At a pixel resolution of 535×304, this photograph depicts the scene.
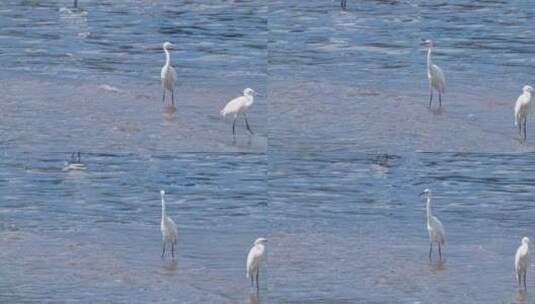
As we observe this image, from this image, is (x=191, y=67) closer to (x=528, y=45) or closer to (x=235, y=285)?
(x=235, y=285)

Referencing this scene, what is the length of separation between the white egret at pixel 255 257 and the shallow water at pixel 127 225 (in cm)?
14

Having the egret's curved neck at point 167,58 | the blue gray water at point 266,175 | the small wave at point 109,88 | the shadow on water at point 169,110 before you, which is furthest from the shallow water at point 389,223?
the small wave at point 109,88

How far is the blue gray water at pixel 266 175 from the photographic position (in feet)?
25.4

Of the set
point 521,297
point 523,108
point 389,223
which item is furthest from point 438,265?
point 523,108

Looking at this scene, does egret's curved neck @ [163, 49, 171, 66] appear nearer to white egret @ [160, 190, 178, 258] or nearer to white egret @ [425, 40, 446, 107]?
white egret @ [160, 190, 178, 258]

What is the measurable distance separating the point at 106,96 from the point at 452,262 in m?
1.90

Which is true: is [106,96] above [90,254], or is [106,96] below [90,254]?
above

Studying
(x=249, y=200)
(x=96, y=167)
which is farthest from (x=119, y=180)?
(x=249, y=200)

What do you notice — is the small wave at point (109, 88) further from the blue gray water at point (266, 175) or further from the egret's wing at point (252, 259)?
the egret's wing at point (252, 259)

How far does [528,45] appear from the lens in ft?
27.6

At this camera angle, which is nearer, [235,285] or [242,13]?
[235,285]

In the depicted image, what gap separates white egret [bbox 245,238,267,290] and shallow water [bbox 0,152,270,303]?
137mm

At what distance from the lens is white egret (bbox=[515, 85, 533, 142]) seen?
770cm

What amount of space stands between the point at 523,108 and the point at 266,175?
1.29 meters
